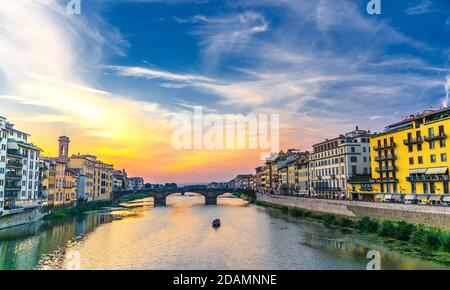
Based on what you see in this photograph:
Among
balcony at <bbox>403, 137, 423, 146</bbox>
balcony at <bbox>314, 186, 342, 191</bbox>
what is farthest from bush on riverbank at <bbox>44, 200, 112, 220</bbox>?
balcony at <bbox>403, 137, 423, 146</bbox>

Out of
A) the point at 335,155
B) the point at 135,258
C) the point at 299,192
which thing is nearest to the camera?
the point at 135,258

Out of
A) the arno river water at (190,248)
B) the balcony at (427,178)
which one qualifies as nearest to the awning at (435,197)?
the balcony at (427,178)

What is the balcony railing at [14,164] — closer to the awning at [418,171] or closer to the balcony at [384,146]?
the balcony at [384,146]

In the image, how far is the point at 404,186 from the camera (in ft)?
147

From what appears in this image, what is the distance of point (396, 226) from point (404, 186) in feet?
39.5

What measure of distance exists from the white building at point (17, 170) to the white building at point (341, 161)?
5057cm

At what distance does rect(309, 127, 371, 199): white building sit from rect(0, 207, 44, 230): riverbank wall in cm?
5001

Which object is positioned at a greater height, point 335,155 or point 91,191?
point 335,155

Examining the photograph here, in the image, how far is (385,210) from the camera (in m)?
39.6

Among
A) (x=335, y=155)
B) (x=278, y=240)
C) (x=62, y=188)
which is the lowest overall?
(x=278, y=240)

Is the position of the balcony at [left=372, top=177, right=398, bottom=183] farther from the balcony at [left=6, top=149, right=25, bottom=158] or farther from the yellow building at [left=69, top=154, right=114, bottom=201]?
the yellow building at [left=69, top=154, right=114, bottom=201]

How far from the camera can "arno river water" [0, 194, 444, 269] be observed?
86.1ft
